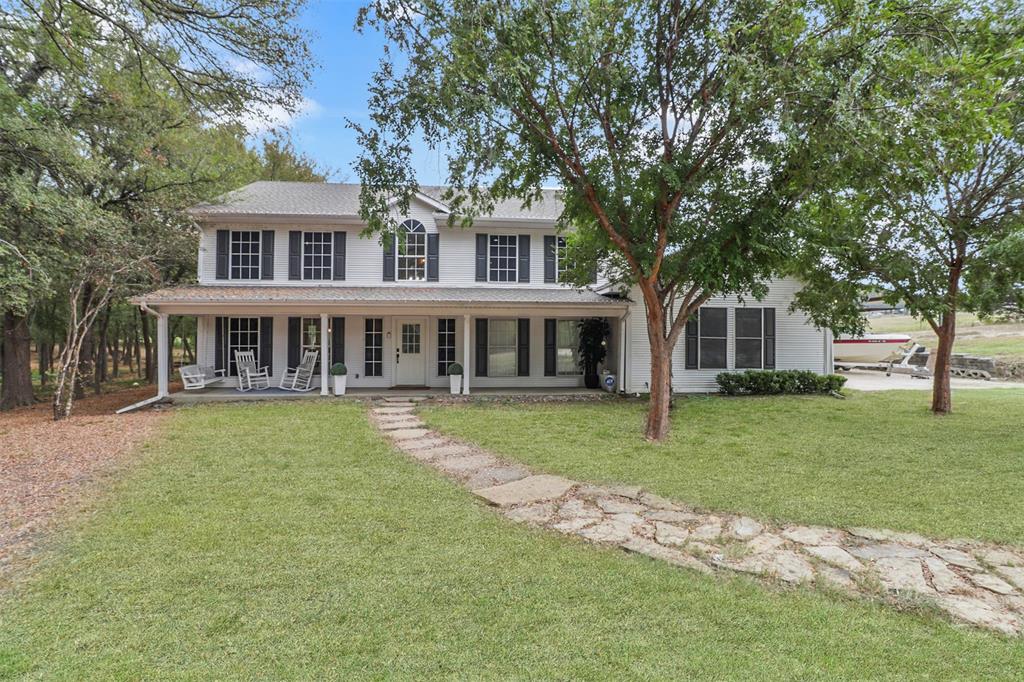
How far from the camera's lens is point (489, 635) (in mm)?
2762

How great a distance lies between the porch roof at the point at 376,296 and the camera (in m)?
11.1

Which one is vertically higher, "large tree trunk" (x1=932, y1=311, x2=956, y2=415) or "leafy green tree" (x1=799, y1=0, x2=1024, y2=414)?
"leafy green tree" (x1=799, y1=0, x2=1024, y2=414)

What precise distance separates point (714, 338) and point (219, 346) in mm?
12710

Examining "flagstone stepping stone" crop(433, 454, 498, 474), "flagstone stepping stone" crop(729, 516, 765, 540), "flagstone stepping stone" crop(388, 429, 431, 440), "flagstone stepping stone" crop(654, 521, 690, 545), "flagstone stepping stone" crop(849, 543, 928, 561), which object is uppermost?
"flagstone stepping stone" crop(388, 429, 431, 440)

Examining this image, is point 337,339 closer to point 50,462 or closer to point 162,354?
point 162,354

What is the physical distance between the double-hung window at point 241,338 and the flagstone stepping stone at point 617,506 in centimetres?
1100

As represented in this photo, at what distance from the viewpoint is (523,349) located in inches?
548

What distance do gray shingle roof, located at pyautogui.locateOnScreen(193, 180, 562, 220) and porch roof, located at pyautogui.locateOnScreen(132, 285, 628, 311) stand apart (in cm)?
190

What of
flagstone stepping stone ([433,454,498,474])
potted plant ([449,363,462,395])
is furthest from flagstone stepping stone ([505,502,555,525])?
potted plant ([449,363,462,395])

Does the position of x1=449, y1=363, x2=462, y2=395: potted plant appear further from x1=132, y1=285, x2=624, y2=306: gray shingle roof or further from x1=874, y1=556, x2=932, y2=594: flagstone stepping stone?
x1=874, y1=556, x2=932, y2=594: flagstone stepping stone

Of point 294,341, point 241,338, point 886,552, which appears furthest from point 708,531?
point 241,338

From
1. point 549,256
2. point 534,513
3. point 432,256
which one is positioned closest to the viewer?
point 534,513

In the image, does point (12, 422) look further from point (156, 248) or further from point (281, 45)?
point (281, 45)

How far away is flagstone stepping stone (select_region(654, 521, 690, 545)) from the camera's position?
159 inches
